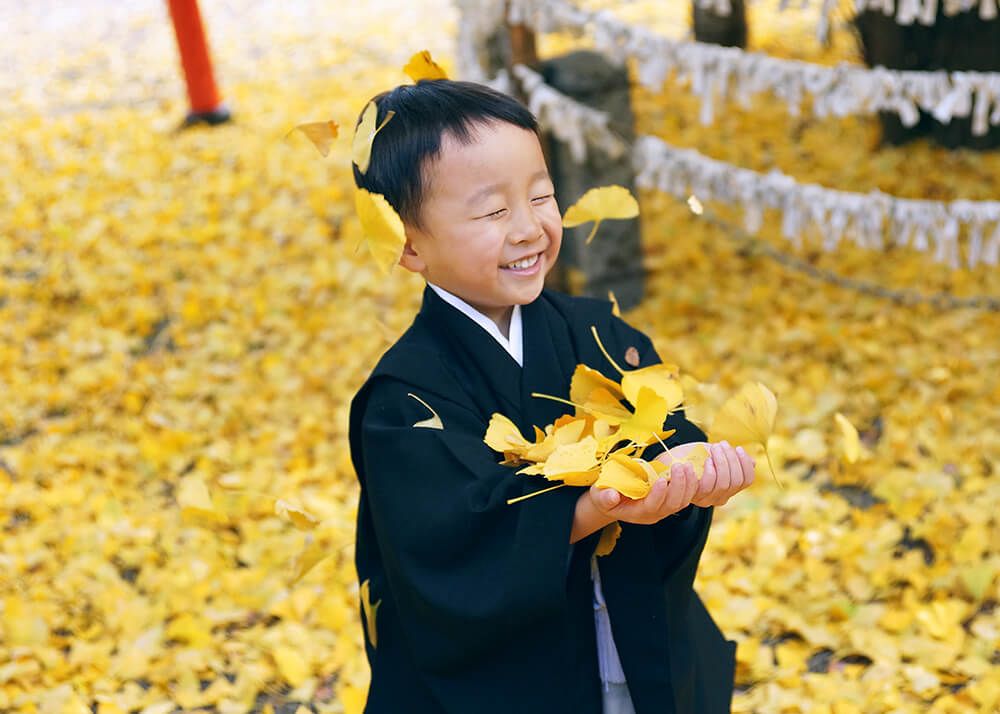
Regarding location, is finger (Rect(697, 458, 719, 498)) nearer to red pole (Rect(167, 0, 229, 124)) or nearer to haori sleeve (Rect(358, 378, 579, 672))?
haori sleeve (Rect(358, 378, 579, 672))

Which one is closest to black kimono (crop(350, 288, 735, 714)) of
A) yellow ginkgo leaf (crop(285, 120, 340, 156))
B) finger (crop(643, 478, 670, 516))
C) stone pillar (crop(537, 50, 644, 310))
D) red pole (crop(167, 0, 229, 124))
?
finger (crop(643, 478, 670, 516))

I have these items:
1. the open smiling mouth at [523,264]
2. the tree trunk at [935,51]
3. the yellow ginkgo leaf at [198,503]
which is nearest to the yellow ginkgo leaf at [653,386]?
the open smiling mouth at [523,264]

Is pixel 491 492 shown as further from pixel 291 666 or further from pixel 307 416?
pixel 307 416

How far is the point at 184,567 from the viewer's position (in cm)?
329

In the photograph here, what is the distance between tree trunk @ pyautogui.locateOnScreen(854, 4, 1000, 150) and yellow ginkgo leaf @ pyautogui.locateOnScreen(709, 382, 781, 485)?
12.6ft

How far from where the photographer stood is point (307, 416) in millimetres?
4086

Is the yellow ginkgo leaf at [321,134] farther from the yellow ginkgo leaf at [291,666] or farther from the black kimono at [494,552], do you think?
the yellow ginkgo leaf at [291,666]

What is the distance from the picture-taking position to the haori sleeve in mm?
1534

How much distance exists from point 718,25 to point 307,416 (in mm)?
3677

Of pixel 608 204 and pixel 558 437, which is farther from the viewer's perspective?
pixel 608 204

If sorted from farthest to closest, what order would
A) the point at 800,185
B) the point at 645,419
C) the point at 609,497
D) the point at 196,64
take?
the point at 196,64
the point at 800,185
the point at 645,419
the point at 609,497

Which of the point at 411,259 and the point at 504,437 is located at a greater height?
the point at 411,259

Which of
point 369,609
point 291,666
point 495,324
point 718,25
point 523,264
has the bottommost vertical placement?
point 291,666

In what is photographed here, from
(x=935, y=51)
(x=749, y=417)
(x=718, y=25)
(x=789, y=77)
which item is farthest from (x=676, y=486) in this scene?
(x=718, y=25)
